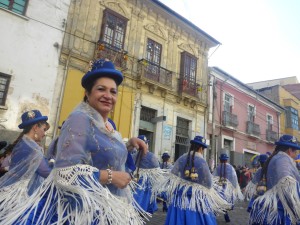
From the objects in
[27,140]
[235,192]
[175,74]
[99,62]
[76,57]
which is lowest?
[235,192]

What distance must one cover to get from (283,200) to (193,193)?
1.40 metres

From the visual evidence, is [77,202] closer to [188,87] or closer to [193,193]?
[193,193]

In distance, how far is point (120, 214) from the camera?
1.67 metres

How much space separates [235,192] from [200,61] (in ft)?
35.8

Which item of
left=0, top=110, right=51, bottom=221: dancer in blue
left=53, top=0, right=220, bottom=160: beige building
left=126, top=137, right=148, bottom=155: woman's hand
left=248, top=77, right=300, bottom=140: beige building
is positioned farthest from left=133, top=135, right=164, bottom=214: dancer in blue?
left=248, top=77, right=300, bottom=140: beige building

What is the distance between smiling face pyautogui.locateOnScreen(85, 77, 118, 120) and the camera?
1979 millimetres

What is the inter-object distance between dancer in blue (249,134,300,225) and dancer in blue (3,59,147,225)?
98.4 inches

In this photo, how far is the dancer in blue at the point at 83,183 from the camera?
1604 mm

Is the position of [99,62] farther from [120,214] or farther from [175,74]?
[175,74]

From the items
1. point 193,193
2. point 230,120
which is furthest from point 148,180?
point 230,120

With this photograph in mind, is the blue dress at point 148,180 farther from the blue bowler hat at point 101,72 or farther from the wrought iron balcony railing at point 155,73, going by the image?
the wrought iron balcony railing at point 155,73

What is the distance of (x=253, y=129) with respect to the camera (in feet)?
71.1

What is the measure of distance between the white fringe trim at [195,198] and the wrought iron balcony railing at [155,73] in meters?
9.48

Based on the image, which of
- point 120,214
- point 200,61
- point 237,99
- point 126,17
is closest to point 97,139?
point 120,214
